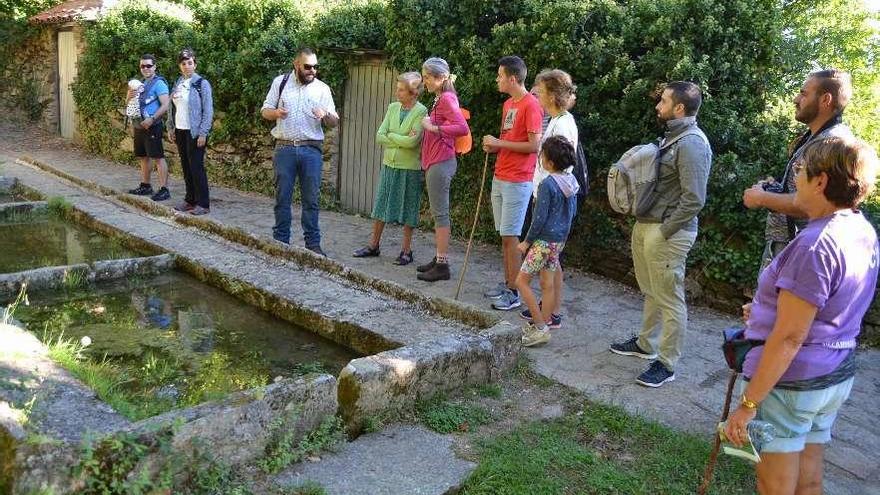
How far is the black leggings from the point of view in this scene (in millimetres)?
7707

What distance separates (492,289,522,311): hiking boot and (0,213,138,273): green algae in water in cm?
308

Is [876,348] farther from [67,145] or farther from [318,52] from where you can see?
[67,145]

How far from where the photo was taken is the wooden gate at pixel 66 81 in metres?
14.0

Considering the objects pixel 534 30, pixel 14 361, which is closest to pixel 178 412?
pixel 14 361

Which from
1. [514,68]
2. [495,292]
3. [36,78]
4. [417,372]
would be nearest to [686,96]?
[514,68]

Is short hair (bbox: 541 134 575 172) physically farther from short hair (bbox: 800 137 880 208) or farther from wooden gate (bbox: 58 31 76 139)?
wooden gate (bbox: 58 31 76 139)

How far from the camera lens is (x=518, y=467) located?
2.98 meters

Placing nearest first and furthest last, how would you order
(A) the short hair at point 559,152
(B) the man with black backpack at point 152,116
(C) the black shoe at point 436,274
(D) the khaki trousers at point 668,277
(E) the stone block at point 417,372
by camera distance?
(E) the stone block at point 417,372 < (D) the khaki trousers at point 668,277 < (A) the short hair at point 559,152 < (C) the black shoe at point 436,274 < (B) the man with black backpack at point 152,116

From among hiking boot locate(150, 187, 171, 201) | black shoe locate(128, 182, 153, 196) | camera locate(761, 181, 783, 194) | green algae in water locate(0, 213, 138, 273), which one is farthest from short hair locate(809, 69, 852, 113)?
black shoe locate(128, 182, 153, 196)

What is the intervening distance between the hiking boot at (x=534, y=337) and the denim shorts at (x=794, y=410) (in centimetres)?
217

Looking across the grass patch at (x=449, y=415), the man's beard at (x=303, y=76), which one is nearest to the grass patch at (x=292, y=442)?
the grass patch at (x=449, y=415)

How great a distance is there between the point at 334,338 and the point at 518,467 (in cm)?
170

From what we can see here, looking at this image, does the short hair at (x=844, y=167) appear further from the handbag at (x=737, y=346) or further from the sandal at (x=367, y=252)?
the sandal at (x=367, y=252)

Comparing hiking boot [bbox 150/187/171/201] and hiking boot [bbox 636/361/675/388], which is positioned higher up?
hiking boot [bbox 150/187/171/201]
